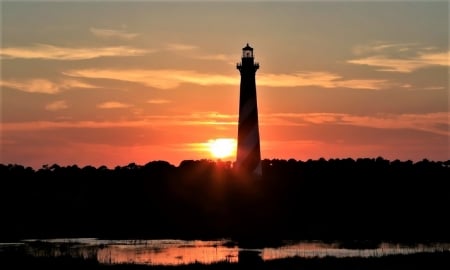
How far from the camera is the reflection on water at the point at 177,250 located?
43156mm

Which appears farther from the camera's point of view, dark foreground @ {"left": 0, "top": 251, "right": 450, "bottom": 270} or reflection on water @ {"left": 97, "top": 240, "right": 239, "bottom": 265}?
reflection on water @ {"left": 97, "top": 240, "right": 239, "bottom": 265}

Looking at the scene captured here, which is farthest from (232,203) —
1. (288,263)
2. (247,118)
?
(288,263)

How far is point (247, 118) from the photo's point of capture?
219ft

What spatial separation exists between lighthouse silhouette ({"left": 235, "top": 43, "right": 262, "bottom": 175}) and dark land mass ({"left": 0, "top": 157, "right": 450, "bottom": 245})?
296cm

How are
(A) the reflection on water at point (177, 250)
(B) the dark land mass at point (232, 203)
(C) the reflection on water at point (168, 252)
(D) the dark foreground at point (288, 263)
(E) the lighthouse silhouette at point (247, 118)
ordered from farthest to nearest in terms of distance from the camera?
1. (E) the lighthouse silhouette at point (247, 118)
2. (B) the dark land mass at point (232, 203)
3. (A) the reflection on water at point (177, 250)
4. (C) the reflection on water at point (168, 252)
5. (D) the dark foreground at point (288, 263)

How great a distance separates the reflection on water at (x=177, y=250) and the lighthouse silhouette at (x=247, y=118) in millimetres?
14184

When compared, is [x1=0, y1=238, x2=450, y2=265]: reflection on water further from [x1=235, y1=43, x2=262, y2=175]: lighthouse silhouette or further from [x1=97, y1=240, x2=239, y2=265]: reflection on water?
[x1=235, y1=43, x2=262, y2=175]: lighthouse silhouette

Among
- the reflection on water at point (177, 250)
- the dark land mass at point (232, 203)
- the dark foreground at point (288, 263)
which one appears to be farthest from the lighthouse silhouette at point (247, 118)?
the dark foreground at point (288, 263)

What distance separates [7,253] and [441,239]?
81.9 ft

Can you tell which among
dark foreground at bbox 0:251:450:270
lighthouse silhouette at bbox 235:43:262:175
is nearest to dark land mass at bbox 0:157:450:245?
lighthouse silhouette at bbox 235:43:262:175

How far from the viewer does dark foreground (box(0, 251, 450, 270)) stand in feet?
124

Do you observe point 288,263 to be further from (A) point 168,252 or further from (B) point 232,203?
(B) point 232,203

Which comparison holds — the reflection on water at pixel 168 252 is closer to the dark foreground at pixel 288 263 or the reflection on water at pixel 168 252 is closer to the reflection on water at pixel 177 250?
the reflection on water at pixel 177 250

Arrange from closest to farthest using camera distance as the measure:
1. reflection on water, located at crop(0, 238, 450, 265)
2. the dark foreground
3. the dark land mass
Answer: the dark foreground < reflection on water, located at crop(0, 238, 450, 265) < the dark land mass
